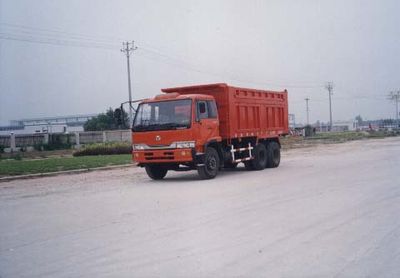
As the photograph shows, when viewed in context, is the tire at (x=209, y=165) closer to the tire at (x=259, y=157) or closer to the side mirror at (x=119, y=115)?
the tire at (x=259, y=157)

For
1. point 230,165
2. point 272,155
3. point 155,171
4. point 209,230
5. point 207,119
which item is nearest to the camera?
point 209,230

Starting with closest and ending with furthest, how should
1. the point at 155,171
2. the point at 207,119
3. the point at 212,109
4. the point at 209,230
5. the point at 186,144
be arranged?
the point at 209,230, the point at 186,144, the point at 207,119, the point at 212,109, the point at 155,171

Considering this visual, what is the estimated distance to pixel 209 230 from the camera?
25.9 feet

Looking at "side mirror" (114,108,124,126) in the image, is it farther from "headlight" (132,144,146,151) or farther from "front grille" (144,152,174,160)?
"front grille" (144,152,174,160)

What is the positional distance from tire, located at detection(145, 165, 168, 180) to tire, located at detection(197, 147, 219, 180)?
1882 millimetres

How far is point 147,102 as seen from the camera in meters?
16.0

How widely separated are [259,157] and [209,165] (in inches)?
153

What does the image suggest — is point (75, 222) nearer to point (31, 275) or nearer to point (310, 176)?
point (31, 275)

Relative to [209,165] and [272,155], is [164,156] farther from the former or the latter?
[272,155]

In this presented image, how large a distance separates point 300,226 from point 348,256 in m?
1.78

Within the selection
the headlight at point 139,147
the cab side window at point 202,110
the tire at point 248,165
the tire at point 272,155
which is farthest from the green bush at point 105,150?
the cab side window at point 202,110

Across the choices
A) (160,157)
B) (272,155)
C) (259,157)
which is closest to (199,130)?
(160,157)

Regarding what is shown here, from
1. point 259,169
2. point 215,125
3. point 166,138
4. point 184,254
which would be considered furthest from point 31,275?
point 259,169

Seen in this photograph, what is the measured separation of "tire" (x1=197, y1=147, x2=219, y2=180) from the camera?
615 inches
